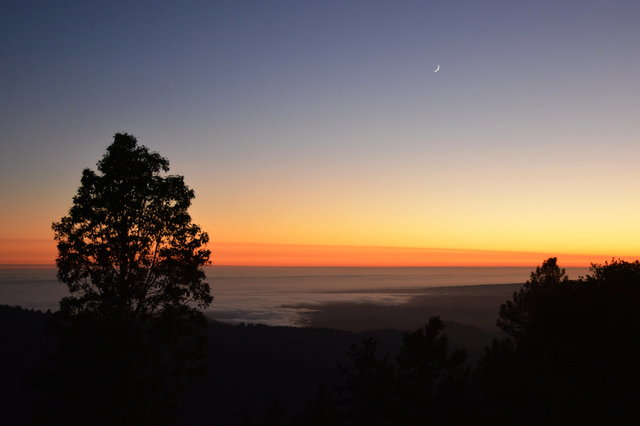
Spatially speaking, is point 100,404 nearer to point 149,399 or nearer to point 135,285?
point 149,399

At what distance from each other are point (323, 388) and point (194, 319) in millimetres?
15059

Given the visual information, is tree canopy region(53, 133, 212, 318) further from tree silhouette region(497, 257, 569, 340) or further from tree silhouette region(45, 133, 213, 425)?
tree silhouette region(497, 257, 569, 340)

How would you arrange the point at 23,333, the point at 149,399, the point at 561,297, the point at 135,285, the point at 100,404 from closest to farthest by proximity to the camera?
the point at 100,404 → the point at 149,399 → the point at 135,285 → the point at 561,297 → the point at 23,333

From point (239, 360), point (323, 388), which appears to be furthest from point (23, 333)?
point (323, 388)

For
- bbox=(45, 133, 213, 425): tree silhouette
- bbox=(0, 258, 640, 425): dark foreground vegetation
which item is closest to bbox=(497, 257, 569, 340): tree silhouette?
bbox=(0, 258, 640, 425): dark foreground vegetation

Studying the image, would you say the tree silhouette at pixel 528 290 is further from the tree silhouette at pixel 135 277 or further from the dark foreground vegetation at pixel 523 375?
the tree silhouette at pixel 135 277

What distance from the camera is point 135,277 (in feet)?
65.0

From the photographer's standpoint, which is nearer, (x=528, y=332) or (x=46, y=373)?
(x=46, y=373)

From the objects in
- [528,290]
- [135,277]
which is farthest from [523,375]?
[135,277]

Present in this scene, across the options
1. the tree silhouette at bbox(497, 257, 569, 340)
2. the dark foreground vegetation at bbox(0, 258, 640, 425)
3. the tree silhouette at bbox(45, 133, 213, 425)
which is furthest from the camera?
the tree silhouette at bbox(497, 257, 569, 340)

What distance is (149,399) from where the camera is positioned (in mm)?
18172

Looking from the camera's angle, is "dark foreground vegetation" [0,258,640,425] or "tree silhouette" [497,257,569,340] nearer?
"dark foreground vegetation" [0,258,640,425]

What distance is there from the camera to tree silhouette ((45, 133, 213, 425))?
17.2 metres

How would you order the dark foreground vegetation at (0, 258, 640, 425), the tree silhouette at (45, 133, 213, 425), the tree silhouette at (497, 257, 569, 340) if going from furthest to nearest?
the tree silhouette at (497, 257, 569, 340) → the dark foreground vegetation at (0, 258, 640, 425) → the tree silhouette at (45, 133, 213, 425)
